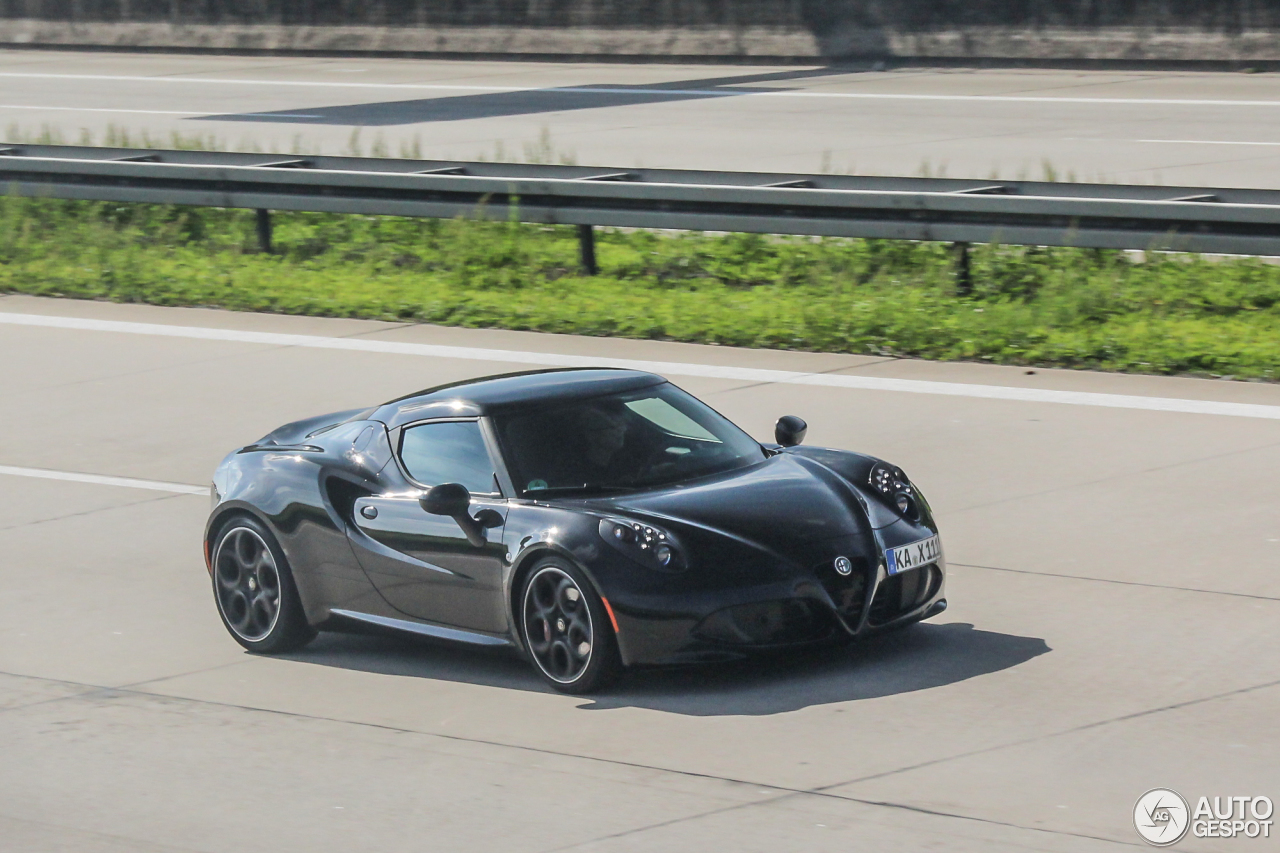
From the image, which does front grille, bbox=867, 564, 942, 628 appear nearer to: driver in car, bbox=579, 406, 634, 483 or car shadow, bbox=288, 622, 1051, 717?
car shadow, bbox=288, 622, 1051, 717

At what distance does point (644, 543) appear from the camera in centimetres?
712

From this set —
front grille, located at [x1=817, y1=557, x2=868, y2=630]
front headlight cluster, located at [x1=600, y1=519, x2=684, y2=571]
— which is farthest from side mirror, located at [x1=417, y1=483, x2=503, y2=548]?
front grille, located at [x1=817, y1=557, x2=868, y2=630]

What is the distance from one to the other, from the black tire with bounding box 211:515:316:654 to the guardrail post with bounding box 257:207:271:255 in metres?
9.81

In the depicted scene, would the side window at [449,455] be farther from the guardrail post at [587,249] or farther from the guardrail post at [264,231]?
the guardrail post at [264,231]

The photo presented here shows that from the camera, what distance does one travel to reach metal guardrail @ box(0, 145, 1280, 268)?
43.0 ft

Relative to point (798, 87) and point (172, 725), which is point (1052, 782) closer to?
point (172, 725)

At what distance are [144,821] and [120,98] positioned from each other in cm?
2548

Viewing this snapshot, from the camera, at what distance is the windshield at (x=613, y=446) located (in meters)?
7.66

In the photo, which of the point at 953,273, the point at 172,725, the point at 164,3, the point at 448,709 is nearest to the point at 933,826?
the point at 448,709

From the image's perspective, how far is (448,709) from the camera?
735cm

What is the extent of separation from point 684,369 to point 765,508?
581 centimetres

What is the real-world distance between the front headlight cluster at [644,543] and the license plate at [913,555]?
2.57ft

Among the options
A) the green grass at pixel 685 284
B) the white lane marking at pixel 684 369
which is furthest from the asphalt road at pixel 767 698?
the green grass at pixel 685 284

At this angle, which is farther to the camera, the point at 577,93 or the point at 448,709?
the point at 577,93
